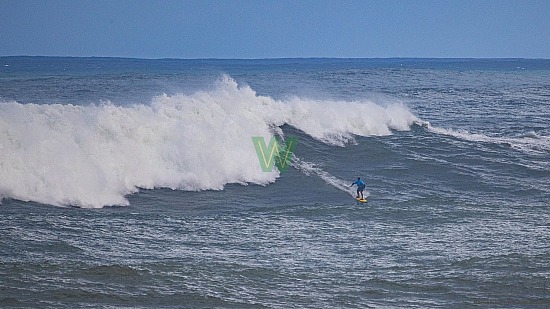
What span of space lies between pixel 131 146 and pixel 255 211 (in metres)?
4.94

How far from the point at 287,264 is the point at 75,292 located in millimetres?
3439

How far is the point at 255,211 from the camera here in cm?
1645

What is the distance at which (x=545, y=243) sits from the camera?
13.9 metres

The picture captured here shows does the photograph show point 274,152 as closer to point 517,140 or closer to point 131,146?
point 131,146

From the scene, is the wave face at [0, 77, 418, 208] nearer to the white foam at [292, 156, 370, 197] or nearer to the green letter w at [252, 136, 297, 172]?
the green letter w at [252, 136, 297, 172]

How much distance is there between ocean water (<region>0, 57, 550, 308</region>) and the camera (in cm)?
1119

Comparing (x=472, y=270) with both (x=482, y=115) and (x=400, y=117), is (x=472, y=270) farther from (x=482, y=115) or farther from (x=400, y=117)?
(x=482, y=115)

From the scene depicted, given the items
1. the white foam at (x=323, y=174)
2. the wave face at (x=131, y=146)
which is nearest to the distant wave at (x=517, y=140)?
the wave face at (x=131, y=146)

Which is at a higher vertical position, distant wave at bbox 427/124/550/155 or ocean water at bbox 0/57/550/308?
distant wave at bbox 427/124/550/155

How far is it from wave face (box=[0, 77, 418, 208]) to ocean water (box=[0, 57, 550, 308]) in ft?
0.17

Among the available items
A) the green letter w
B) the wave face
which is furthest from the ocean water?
the green letter w

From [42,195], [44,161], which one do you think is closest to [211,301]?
[42,195]

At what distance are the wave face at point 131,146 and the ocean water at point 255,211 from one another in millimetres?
53

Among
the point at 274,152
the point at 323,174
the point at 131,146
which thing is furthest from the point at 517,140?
the point at 131,146
